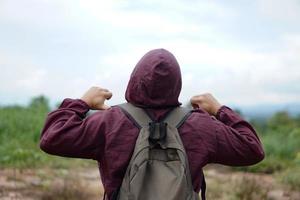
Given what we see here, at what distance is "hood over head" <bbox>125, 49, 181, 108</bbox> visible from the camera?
2814mm

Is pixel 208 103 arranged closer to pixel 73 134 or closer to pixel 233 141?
pixel 233 141

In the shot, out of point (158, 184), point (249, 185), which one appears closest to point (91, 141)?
point (158, 184)

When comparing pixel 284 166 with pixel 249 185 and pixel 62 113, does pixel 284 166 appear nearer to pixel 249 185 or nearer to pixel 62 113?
pixel 249 185

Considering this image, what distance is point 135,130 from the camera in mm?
2811

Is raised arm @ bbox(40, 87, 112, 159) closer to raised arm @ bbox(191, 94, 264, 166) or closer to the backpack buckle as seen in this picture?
the backpack buckle

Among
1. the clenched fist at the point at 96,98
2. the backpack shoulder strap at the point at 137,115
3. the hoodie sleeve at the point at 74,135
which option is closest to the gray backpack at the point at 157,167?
the backpack shoulder strap at the point at 137,115

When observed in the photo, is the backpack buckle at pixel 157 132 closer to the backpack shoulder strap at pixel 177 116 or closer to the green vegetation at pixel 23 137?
the backpack shoulder strap at pixel 177 116

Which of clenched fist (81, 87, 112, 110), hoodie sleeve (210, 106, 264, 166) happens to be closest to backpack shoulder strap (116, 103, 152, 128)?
clenched fist (81, 87, 112, 110)

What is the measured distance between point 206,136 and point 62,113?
0.64 metres

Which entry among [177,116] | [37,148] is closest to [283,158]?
[37,148]

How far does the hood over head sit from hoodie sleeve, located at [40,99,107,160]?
18cm

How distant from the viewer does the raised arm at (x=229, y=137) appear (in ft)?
9.53

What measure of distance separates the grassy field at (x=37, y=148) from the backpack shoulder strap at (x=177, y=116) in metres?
5.51

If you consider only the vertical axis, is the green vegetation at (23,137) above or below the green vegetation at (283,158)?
above
